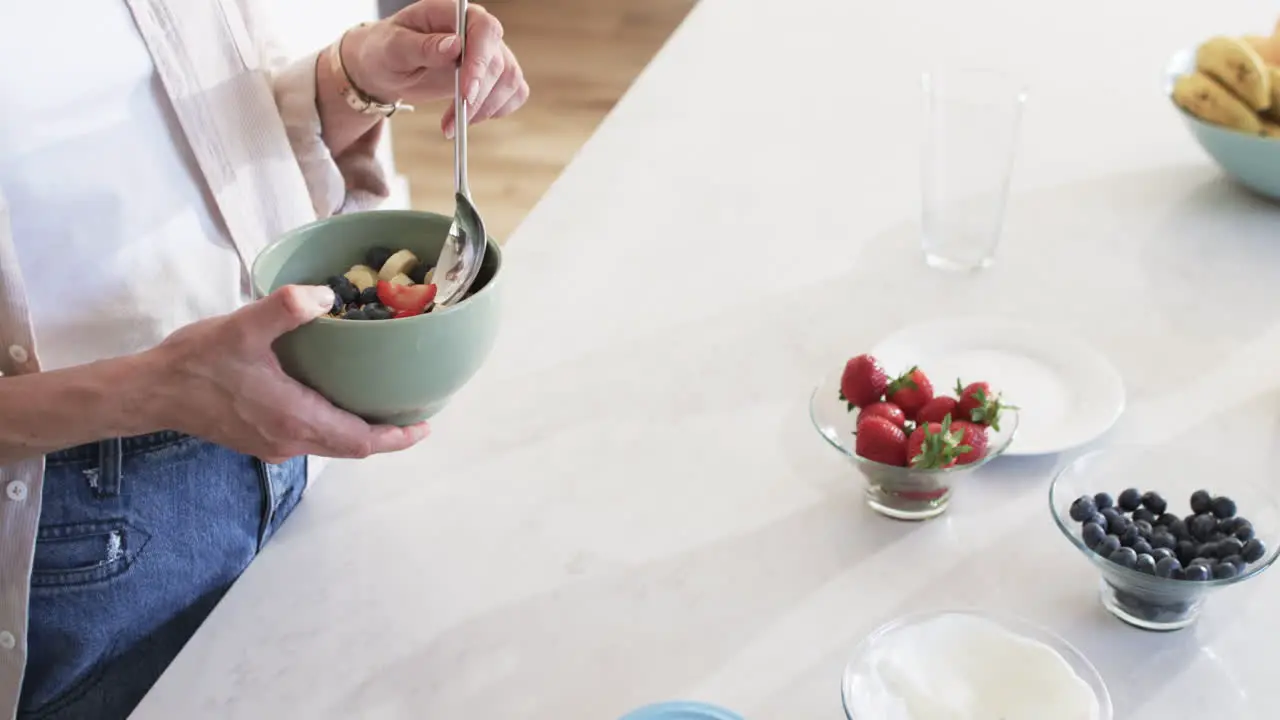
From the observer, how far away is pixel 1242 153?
1295 millimetres

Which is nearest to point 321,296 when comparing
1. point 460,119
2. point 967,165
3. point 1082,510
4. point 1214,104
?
point 460,119

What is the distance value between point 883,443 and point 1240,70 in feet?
2.24

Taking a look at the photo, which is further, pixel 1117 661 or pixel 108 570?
pixel 108 570

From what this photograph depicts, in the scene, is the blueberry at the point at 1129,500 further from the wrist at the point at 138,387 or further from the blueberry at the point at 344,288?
the wrist at the point at 138,387

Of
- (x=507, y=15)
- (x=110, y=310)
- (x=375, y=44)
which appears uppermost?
(x=375, y=44)

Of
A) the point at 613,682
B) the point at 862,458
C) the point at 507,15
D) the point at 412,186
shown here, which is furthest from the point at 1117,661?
the point at 507,15

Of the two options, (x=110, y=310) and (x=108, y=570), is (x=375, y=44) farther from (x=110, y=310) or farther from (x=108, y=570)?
(x=108, y=570)

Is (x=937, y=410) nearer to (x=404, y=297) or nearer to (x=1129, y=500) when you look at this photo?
(x=1129, y=500)

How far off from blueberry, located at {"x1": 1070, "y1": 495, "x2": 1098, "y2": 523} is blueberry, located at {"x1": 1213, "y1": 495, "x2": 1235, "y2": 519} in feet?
0.26

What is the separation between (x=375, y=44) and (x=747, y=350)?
0.41 meters

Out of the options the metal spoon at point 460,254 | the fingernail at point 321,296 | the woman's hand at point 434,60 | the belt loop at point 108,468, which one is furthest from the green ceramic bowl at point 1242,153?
the belt loop at point 108,468

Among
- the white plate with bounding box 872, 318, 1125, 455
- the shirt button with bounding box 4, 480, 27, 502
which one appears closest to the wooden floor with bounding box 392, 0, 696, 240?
the white plate with bounding box 872, 318, 1125, 455

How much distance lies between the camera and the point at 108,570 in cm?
100

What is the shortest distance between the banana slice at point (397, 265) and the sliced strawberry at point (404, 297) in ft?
0.12
